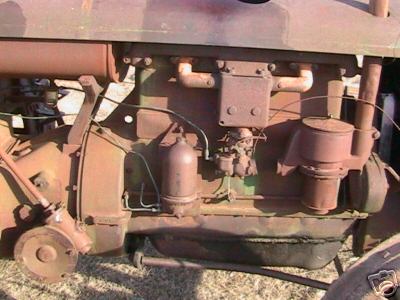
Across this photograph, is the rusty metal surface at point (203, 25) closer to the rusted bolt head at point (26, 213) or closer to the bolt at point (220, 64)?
the bolt at point (220, 64)

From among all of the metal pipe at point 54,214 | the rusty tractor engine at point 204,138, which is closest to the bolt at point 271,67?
the rusty tractor engine at point 204,138

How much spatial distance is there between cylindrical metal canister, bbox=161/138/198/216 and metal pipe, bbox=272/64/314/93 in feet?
1.36

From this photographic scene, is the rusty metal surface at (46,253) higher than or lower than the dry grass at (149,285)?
higher

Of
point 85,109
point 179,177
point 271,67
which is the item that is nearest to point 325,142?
point 271,67

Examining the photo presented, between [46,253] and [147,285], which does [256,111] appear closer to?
[46,253]

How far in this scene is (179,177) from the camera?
7.77 feet

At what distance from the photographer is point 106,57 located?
2.31m

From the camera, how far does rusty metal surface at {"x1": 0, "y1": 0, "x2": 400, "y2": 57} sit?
2.22 metres

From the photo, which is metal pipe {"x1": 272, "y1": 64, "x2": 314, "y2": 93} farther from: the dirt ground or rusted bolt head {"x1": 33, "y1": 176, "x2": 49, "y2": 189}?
the dirt ground

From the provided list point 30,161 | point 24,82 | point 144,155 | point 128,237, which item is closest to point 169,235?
point 128,237

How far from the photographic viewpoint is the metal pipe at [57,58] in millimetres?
2283

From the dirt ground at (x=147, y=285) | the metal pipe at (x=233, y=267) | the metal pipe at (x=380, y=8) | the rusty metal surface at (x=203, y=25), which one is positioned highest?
the metal pipe at (x=380, y=8)

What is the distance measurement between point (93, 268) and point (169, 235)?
1.21 metres

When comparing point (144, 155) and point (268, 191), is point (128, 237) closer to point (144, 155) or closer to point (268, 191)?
point (144, 155)
